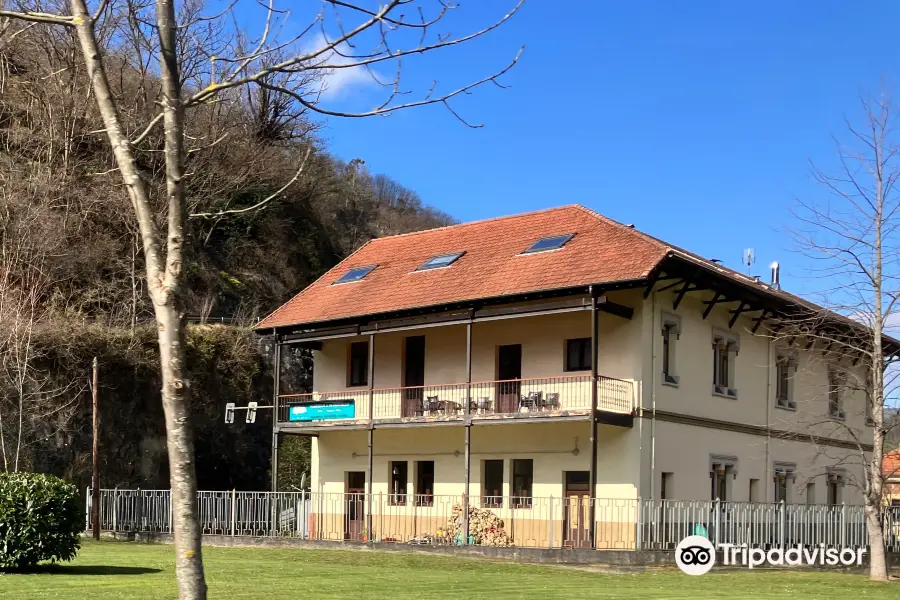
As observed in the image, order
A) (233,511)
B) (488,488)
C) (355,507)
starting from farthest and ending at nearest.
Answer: (355,507)
(488,488)
(233,511)

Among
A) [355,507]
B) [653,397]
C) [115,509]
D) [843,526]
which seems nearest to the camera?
[653,397]

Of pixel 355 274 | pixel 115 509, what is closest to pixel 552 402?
pixel 355 274

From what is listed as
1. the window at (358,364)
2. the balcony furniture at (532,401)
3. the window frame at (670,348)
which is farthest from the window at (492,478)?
the window at (358,364)

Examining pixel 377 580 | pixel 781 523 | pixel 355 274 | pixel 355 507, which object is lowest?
pixel 355 507

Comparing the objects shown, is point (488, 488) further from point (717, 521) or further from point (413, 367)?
point (717, 521)

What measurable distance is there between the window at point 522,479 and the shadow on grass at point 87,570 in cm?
1215

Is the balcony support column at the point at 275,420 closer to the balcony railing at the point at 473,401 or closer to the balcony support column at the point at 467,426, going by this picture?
the balcony railing at the point at 473,401

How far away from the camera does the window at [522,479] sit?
27.1 meters

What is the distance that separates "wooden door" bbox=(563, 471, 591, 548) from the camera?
24453 mm

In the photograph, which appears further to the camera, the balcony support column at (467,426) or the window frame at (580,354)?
the window frame at (580,354)

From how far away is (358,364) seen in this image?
32156 millimetres

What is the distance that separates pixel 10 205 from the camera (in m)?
36.4

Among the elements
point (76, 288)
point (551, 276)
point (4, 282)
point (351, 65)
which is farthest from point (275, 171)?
point (351, 65)

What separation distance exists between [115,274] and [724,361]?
2223 centimetres
